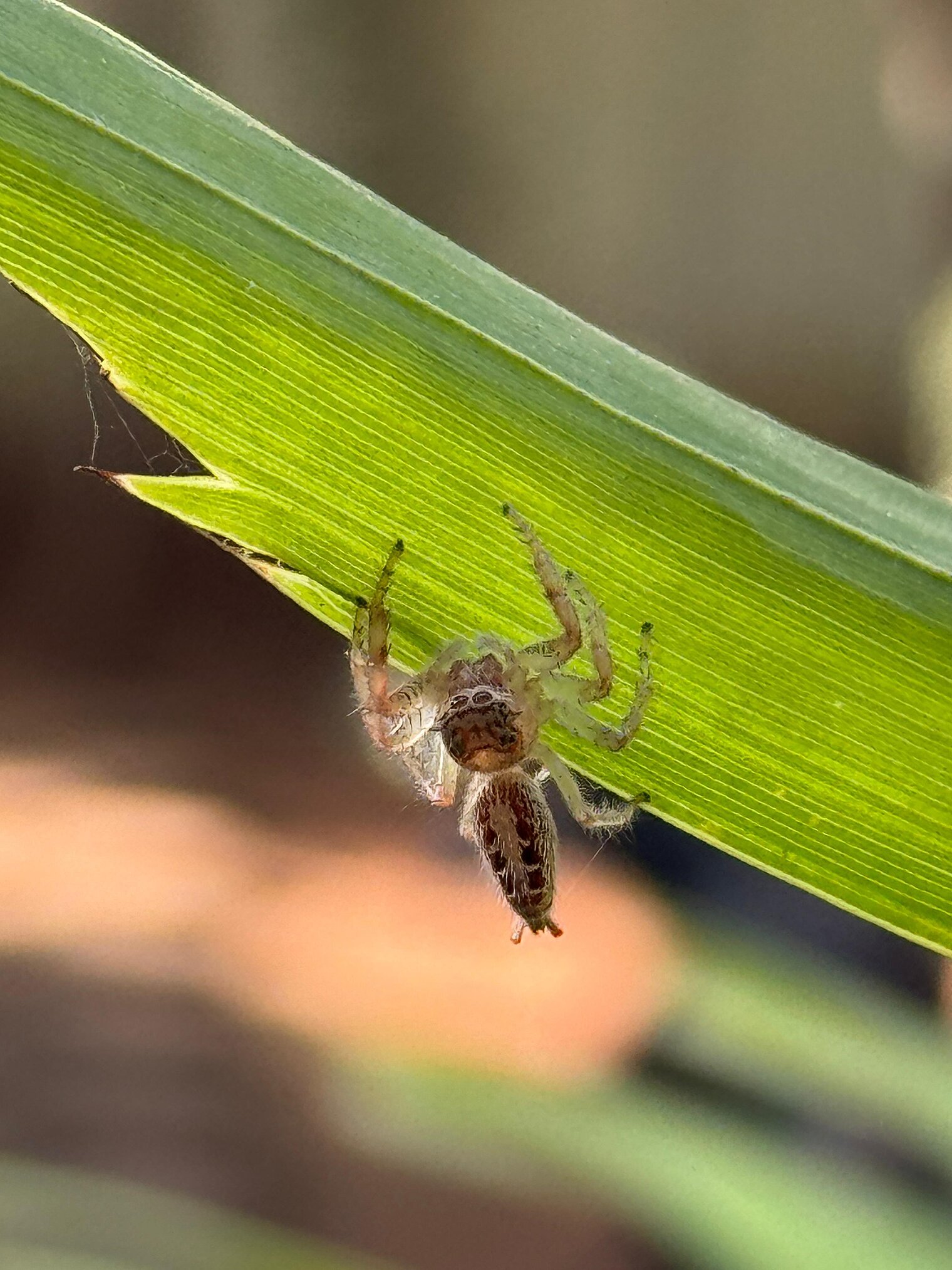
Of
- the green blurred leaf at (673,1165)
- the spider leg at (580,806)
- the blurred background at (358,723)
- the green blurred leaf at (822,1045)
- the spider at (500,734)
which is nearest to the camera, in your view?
the spider at (500,734)

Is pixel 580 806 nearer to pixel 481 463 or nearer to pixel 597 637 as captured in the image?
pixel 597 637

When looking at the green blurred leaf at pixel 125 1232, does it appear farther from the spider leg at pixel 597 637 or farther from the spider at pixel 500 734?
the spider leg at pixel 597 637

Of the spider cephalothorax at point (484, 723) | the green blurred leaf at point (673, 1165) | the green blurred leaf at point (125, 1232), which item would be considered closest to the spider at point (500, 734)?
the spider cephalothorax at point (484, 723)

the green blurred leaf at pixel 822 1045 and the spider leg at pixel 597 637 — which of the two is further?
the green blurred leaf at pixel 822 1045

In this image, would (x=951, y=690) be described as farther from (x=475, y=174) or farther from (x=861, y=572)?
(x=475, y=174)

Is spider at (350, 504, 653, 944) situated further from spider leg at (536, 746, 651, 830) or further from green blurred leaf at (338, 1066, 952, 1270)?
green blurred leaf at (338, 1066, 952, 1270)

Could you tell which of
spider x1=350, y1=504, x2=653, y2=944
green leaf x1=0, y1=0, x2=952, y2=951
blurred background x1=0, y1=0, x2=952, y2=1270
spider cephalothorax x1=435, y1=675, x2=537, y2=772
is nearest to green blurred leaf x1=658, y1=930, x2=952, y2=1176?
blurred background x1=0, y1=0, x2=952, y2=1270

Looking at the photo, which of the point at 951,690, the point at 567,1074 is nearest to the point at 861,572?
the point at 951,690
